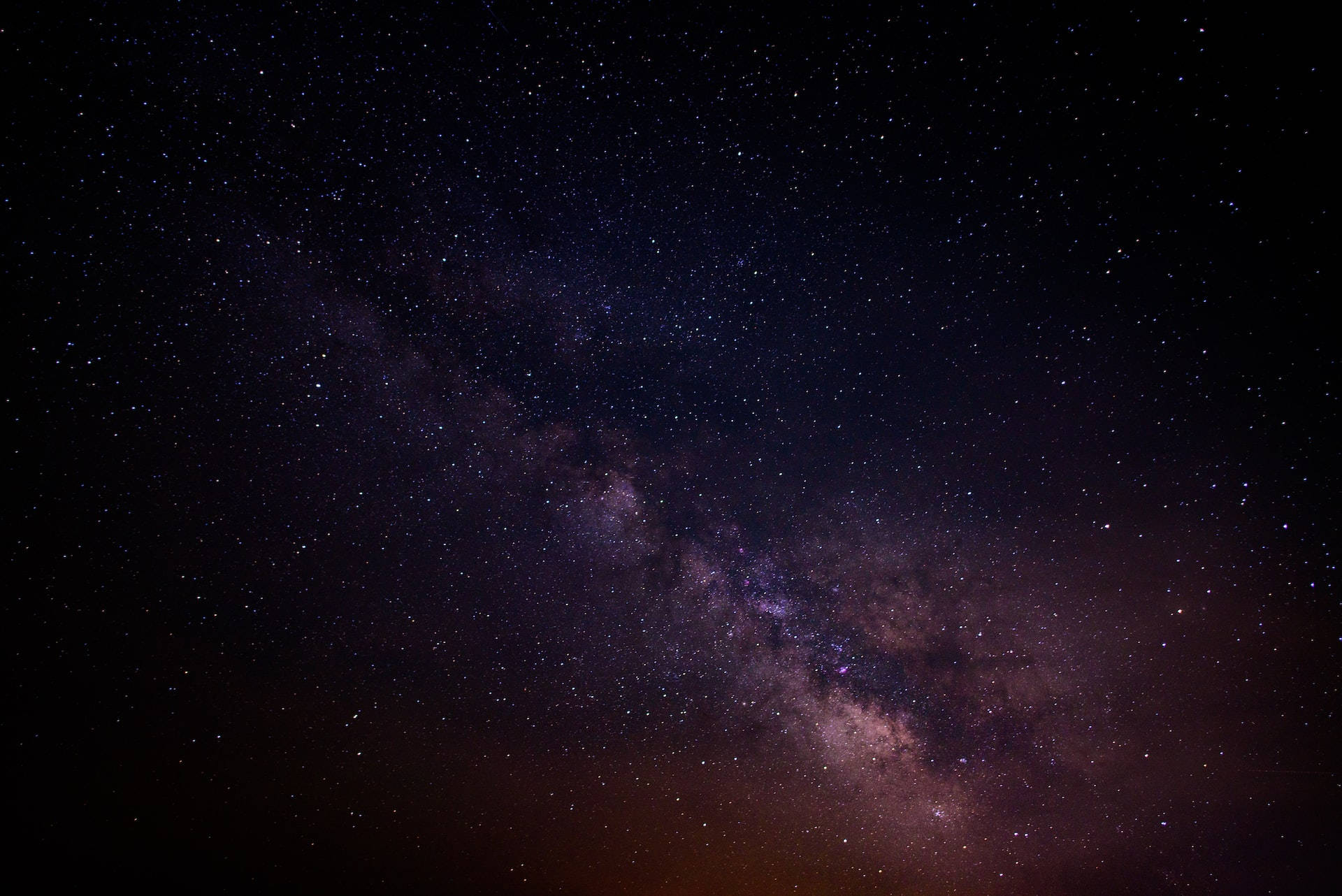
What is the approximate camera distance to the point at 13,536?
3045 mm

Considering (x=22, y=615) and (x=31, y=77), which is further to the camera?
(x=22, y=615)

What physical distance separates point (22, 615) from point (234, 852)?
3.32 m

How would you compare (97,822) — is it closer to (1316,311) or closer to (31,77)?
(31,77)

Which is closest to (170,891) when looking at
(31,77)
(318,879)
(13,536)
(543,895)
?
(318,879)

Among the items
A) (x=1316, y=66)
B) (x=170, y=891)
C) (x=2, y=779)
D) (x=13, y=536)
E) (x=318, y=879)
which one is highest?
(x=1316, y=66)

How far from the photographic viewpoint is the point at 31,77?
2092mm

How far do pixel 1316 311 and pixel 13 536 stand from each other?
7875mm

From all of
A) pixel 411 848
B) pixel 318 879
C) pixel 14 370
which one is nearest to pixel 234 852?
pixel 318 879

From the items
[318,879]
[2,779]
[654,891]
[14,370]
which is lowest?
[318,879]

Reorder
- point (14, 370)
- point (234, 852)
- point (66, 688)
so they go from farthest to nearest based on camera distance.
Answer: point (234, 852), point (66, 688), point (14, 370)

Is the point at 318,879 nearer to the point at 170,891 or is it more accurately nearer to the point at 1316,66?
the point at 170,891

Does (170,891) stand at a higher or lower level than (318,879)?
lower

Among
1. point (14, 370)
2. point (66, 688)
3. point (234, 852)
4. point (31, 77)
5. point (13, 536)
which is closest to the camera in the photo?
point (31, 77)

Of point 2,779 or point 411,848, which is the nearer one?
point 2,779
